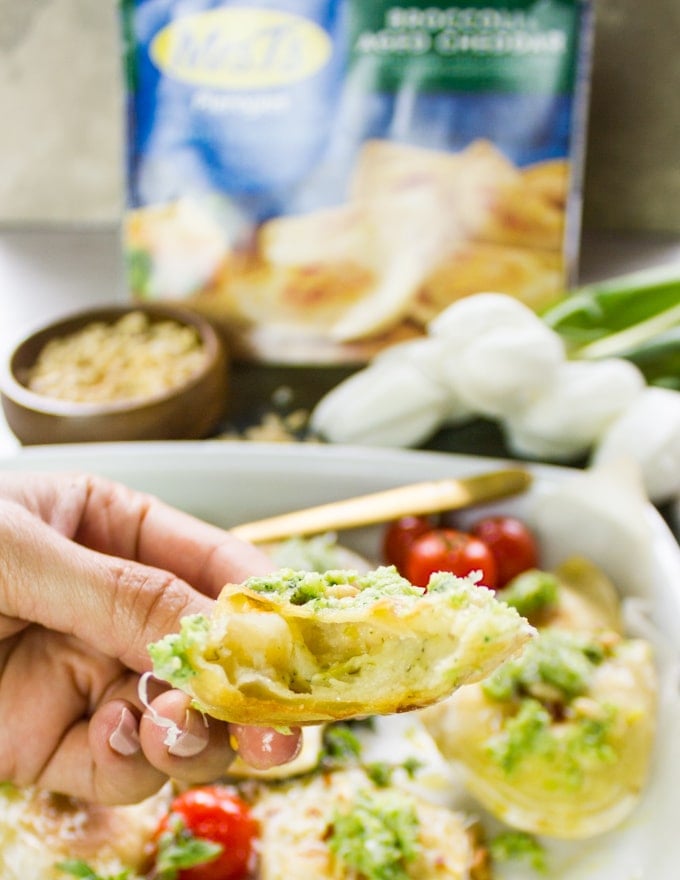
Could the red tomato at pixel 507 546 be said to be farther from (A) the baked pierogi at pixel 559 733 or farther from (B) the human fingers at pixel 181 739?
(B) the human fingers at pixel 181 739

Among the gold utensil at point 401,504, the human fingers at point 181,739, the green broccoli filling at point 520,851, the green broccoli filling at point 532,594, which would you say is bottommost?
the green broccoli filling at point 520,851

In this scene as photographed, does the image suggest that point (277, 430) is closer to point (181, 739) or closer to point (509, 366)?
point (509, 366)

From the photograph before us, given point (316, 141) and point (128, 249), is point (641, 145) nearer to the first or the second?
point (316, 141)

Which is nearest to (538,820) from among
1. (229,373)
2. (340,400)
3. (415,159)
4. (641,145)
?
(340,400)

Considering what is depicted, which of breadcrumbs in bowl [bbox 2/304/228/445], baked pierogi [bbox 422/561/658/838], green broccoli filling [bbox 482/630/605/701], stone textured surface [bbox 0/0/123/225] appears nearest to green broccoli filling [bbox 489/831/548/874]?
baked pierogi [bbox 422/561/658/838]

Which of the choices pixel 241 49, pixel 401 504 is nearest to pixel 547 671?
pixel 401 504

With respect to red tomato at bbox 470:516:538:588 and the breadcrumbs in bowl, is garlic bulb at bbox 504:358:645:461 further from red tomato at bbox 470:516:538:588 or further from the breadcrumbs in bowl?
the breadcrumbs in bowl

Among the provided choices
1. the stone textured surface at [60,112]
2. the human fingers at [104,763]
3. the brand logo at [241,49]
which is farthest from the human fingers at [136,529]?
the stone textured surface at [60,112]
